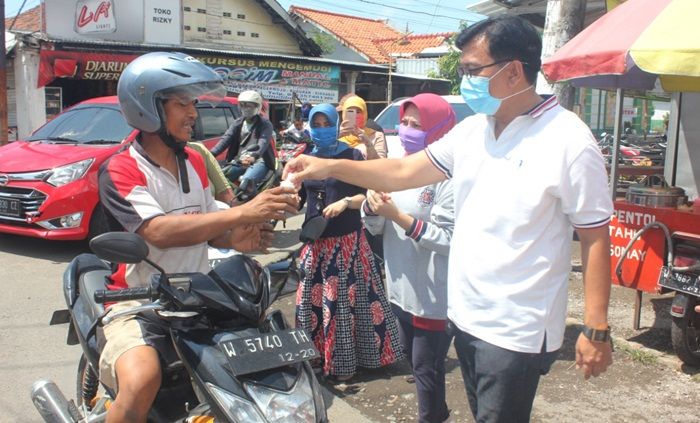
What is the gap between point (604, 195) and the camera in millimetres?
2158

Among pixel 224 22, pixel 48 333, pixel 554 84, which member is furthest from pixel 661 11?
pixel 224 22

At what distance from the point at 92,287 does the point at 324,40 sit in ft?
88.5

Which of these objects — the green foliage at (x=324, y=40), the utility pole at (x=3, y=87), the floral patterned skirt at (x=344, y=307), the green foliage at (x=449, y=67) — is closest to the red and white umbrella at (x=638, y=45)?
the floral patterned skirt at (x=344, y=307)

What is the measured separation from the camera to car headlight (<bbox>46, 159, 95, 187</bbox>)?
7117 millimetres

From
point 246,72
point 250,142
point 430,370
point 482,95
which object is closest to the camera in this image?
point 482,95

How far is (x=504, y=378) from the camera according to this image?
226 centimetres

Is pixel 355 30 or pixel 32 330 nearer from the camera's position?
pixel 32 330

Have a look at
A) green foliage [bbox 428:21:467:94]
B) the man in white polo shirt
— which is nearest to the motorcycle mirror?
the man in white polo shirt

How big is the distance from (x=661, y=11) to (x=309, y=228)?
3.98m

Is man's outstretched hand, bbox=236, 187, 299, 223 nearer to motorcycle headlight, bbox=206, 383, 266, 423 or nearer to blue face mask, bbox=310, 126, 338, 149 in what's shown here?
motorcycle headlight, bbox=206, 383, 266, 423

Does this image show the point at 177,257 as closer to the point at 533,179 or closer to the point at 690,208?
the point at 533,179

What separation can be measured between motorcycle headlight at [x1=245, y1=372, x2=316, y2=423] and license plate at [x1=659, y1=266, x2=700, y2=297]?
340 cm

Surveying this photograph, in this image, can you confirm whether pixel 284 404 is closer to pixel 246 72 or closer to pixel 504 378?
pixel 504 378

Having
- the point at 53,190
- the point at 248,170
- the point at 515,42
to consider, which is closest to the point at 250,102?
the point at 248,170
